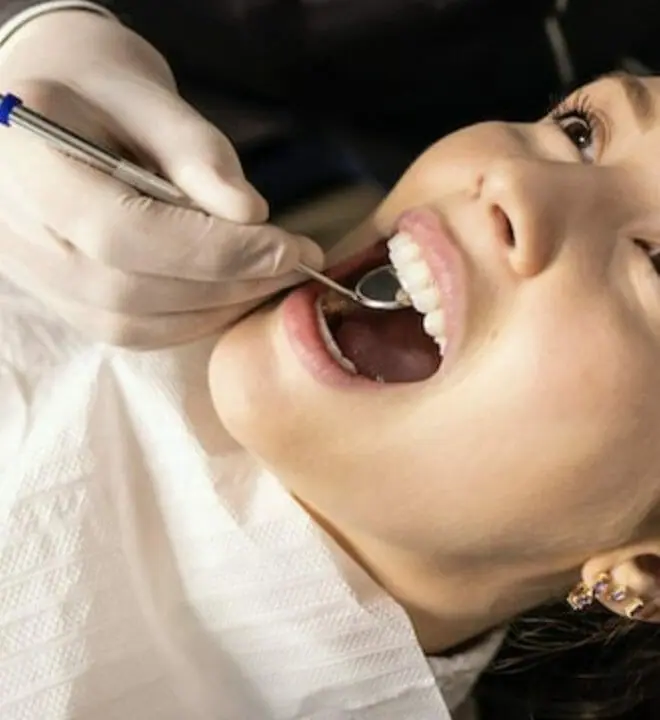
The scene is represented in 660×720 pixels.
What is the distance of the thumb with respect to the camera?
3.06 feet

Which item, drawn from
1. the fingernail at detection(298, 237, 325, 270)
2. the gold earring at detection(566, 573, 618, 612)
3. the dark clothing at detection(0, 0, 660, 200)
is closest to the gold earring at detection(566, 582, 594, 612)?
the gold earring at detection(566, 573, 618, 612)

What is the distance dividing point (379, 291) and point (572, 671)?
46 cm

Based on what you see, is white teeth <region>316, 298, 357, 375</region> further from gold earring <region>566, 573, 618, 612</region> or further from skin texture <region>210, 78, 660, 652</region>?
gold earring <region>566, 573, 618, 612</region>

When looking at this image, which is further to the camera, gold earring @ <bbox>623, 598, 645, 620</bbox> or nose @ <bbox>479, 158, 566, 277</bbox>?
gold earring @ <bbox>623, 598, 645, 620</bbox>

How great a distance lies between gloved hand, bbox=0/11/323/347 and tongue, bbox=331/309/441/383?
0.09 m

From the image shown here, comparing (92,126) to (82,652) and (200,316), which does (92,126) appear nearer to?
(200,316)

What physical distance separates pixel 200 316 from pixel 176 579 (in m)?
0.21

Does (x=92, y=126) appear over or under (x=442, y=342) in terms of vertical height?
over

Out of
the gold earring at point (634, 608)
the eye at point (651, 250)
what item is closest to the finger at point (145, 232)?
the eye at point (651, 250)

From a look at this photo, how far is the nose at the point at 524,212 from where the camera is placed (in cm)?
93

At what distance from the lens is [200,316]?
101 cm

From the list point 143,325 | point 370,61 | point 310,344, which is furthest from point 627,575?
point 370,61

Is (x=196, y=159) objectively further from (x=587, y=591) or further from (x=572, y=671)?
(x=572, y=671)

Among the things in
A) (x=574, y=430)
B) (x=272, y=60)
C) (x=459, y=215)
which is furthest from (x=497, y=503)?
(x=272, y=60)
